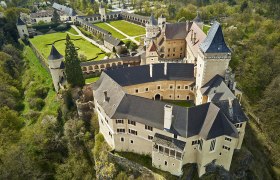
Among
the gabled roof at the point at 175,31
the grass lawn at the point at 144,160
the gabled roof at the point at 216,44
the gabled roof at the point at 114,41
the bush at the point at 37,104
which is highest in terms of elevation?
the gabled roof at the point at 216,44

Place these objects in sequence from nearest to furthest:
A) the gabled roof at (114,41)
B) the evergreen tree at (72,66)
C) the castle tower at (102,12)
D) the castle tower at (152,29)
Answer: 1. the evergreen tree at (72,66)
2. the castle tower at (152,29)
3. the gabled roof at (114,41)
4. the castle tower at (102,12)

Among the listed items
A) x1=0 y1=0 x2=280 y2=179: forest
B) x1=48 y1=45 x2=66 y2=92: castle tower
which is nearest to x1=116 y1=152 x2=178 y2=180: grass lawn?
x1=0 y1=0 x2=280 y2=179: forest

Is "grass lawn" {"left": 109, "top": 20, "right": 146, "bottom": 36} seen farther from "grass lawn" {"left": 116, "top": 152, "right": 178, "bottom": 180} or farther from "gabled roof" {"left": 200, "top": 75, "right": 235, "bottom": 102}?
"grass lawn" {"left": 116, "top": 152, "right": 178, "bottom": 180}

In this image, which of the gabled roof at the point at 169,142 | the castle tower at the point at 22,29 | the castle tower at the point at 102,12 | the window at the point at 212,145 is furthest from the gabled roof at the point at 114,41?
the window at the point at 212,145

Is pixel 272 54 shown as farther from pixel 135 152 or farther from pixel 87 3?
pixel 87 3

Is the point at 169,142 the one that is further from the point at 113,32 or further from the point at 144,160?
the point at 113,32

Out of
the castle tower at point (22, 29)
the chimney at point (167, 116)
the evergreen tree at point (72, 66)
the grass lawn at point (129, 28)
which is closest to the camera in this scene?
the chimney at point (167, 116)

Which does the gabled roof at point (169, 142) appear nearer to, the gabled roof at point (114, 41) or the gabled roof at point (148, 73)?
the gabled roof at point (148, 73)
